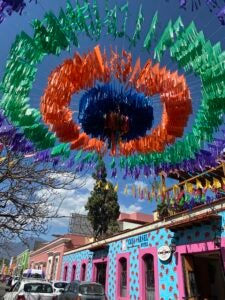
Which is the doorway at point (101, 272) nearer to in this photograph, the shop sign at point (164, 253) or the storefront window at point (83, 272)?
the storefront window at point (83, 272)

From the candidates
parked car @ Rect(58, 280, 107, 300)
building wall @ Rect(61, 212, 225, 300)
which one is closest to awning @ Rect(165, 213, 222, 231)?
building wall @ Rect(61, 212, 225, 300)

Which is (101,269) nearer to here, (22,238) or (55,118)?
(22,238)

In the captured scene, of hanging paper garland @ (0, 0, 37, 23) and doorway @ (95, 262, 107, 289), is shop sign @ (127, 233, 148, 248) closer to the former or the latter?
doorway @ (95, 262, 107, 289)

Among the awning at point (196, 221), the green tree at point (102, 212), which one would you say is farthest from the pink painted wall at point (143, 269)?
the green tree at point (102, 212)

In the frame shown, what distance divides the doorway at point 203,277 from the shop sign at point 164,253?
885 millimetres

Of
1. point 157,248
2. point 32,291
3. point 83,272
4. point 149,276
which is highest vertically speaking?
point 157,248

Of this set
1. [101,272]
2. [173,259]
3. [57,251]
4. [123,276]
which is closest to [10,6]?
[173,259]

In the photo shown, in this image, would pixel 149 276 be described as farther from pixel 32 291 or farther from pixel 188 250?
pixel 32 291

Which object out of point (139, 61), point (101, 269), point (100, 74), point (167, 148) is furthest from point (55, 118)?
point (101, 269)

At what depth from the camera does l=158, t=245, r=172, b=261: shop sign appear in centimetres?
1362

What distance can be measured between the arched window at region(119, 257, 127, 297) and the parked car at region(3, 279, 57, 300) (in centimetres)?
561

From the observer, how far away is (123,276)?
17609mm

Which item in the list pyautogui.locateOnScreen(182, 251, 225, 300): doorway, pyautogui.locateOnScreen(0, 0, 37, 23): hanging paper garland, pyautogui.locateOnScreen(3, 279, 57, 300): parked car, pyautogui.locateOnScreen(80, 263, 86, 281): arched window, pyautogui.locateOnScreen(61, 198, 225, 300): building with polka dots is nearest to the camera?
pyautogui.locateOnScreen(0, 0, 37, 23): hanging paper garland

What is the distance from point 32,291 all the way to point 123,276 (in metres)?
6.80
